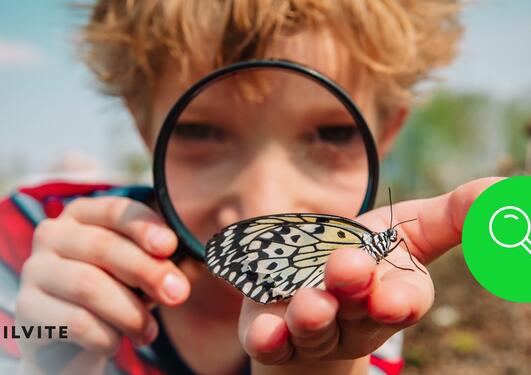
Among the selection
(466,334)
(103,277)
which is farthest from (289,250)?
(466,334)

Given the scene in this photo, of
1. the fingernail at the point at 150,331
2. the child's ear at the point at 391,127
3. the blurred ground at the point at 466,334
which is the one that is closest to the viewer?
the fingernail at the point at 150,331

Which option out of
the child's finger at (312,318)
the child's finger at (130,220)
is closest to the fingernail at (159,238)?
the child's finger at (130,220)

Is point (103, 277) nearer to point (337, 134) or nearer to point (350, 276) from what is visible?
point (337, 134)

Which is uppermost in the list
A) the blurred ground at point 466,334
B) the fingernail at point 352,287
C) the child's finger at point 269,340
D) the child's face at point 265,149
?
the fingernail at point 352,287

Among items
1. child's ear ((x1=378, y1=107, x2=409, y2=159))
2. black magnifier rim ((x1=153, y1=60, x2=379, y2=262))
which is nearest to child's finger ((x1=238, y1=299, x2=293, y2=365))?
black magnifier rim ((x1=153, y1=60, x2=379, y2=262))

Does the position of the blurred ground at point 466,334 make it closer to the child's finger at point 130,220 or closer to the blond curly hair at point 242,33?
the blond curly hair at point 242,33

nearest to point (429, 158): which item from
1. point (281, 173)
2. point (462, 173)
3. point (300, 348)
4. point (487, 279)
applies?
point (462, 173)

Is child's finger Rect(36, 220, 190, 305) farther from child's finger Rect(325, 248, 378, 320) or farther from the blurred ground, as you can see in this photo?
the blurred ground
